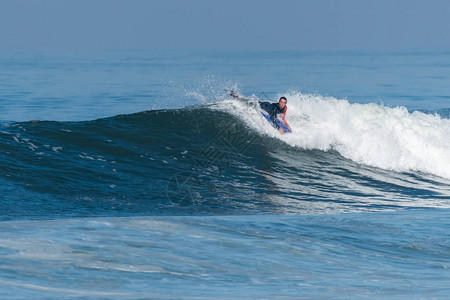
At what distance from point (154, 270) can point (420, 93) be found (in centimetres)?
3165

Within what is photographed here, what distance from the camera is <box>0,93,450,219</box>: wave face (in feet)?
37.1

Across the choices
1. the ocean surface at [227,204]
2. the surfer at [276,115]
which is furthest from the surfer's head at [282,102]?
the ocean surface at [227,204]

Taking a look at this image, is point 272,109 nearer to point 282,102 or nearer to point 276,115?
point 276,115

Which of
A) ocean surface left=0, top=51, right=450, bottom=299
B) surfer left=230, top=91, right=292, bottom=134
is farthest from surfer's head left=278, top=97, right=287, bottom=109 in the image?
ocean surface left=0, top=51, right=450, bottom=299

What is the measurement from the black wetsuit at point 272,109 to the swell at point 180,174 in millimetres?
529

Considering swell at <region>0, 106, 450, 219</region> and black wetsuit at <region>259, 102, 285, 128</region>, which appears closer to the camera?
swell at <region>0, 106, 450, 219</region>

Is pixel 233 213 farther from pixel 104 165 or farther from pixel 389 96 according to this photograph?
pixel 389 96

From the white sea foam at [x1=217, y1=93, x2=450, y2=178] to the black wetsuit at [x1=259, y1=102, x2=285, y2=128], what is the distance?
0.29 metres

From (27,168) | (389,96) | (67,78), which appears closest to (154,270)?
(27,168)

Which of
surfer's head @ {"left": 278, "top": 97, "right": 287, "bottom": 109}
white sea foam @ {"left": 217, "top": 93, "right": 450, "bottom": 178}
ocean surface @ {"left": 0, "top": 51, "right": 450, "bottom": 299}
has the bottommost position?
ocean surface @ {"left": 0, "top": 51, "right": 450, "bottom": 299}

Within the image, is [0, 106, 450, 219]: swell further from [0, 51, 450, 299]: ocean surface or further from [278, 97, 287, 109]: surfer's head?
[278, 97, 287, 109]: surfer's head

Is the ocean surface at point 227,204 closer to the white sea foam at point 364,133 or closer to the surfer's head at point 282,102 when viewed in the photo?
the white sea foam at point 364,133

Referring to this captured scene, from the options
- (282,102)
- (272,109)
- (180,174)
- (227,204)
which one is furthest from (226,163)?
(227,204)

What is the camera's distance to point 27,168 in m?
12.4
